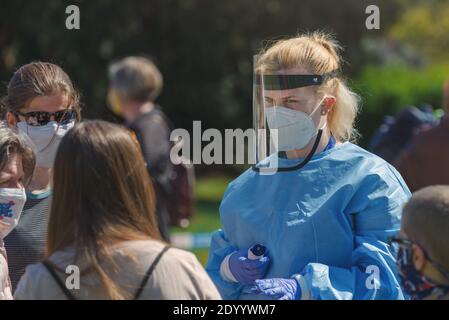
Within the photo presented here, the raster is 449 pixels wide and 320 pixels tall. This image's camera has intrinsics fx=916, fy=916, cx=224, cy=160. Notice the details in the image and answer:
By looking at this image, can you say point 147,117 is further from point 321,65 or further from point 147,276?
point 147,276

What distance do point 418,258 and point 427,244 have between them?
57 millimetres

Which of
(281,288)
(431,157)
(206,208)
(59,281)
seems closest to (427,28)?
(206,208)

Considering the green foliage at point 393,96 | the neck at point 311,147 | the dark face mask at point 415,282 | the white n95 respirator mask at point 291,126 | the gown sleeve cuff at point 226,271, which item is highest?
the white n95 respirator mask at point 291,126

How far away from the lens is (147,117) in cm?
702

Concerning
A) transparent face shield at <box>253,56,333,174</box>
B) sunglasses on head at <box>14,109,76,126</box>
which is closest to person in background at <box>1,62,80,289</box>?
sunglasses on head at <box>14,109,76,126</box>

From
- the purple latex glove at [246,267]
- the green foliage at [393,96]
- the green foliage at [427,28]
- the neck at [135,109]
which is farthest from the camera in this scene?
the green foliage at [427,28]

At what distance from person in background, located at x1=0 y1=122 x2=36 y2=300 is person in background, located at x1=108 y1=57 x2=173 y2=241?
272cm

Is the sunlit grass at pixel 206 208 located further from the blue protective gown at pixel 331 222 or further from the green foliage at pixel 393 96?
the blue protective gown at pixel 331 222

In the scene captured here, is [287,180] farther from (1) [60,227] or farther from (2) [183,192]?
(2) [183,192]

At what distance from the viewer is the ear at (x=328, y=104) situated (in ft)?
12.8

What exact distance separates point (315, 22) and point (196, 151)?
14837 mm

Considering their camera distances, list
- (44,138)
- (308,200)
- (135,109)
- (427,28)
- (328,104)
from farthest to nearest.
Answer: (427,28) → (135,109) → (44,138) → (328,104) → (308,200)

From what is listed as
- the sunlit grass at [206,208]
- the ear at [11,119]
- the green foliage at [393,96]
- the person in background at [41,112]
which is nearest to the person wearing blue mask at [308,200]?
the person in background at [41,112]

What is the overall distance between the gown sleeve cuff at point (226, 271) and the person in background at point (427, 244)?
0.89 metres
